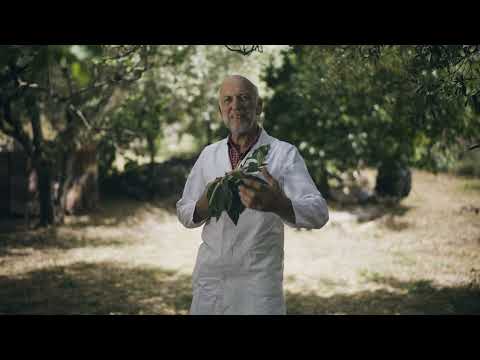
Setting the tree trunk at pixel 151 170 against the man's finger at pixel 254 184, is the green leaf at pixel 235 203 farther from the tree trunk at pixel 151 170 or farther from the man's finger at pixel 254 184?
the tree trunk at pixel 151 170

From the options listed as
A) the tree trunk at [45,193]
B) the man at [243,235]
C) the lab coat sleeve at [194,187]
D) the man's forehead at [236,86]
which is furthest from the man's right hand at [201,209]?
the tree trunk at [45,193]

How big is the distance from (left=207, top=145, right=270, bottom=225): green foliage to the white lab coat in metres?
0.33

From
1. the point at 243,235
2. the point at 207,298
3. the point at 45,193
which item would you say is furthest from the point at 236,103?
the point at 45,193

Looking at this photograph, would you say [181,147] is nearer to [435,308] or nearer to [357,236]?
[357,236]

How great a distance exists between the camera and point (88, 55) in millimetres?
1545

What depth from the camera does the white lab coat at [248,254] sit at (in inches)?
104

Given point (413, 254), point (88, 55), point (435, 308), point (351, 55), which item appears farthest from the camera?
point (413, 254)

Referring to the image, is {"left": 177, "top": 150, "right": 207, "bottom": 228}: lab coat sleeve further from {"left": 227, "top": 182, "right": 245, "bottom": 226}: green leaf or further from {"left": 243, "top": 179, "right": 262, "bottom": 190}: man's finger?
{"left": 243, "top": 179, "right": 262, "bottom": 190}: man's finger

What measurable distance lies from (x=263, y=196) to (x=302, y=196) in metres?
0.36

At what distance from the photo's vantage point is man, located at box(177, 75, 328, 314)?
2.63 metres

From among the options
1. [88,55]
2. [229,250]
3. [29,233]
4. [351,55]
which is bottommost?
[29,233]

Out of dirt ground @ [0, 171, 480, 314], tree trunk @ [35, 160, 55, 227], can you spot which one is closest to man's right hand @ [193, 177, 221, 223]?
dirt ground @ [0, 171, 480, 314]
